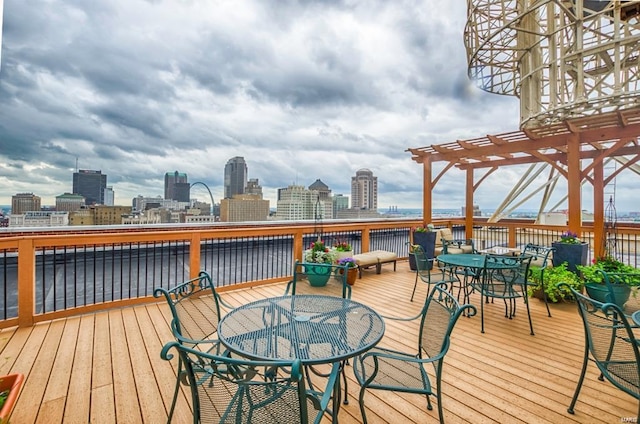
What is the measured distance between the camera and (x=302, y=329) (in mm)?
1565

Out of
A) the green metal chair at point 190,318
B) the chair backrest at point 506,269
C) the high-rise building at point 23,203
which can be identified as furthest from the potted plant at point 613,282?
the high-rise building at point 23,203

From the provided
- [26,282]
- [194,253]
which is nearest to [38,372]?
[26,282]

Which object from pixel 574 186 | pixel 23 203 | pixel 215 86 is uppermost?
pixel 215 86

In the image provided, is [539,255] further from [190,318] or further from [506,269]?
[190,318]

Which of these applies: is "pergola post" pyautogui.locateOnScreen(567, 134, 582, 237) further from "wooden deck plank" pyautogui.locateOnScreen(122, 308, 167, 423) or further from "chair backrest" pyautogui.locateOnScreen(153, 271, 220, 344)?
"wooden deck plank" pyautogui.locateOnScreen(122, 308, 167, 423)

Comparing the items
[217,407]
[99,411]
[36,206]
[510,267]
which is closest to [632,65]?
[510,267]

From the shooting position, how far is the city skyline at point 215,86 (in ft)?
21.5

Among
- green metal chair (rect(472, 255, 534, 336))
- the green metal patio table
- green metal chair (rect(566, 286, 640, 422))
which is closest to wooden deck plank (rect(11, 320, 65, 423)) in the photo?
the green metal patio table

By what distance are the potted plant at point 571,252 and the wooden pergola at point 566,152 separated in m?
0.69

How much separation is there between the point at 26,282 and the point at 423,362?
404cm

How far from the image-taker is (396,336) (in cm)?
280

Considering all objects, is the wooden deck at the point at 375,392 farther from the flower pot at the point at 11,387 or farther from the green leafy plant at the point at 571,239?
the green leafy plant at the point at 571,239

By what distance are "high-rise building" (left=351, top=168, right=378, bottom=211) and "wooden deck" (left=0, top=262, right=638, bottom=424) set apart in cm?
1121

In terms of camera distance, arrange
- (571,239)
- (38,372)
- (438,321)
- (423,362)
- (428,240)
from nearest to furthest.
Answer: (423,362) → (438,321) → (38,372) → (571,239) → (428,240)
